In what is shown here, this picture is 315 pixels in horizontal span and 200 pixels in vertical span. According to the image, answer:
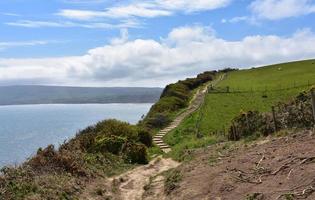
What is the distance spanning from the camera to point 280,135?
2667 cm

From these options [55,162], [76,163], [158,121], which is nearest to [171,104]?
[158,121]

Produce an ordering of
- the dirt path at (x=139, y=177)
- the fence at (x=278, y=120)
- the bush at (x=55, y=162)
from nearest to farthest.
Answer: the dirt path at (x=139, y=177) < the bush at (x=55, y=162) < the fence at (x=278, y=120)

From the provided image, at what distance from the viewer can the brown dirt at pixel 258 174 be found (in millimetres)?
16214

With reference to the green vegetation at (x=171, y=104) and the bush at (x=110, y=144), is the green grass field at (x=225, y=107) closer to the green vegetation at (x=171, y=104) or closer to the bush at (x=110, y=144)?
the green vegetation at (x=171, y=104)

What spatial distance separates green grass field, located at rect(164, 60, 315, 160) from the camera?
1655 inches

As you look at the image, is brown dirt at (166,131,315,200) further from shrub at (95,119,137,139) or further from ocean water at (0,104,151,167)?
shrub at (95,119,137,139)

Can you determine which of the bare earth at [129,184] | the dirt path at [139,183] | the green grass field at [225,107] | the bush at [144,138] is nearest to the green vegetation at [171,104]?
the green grass field at [225,107]

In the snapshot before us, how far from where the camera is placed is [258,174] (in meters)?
18.8

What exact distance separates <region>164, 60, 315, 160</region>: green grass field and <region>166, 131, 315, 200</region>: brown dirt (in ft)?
31.4

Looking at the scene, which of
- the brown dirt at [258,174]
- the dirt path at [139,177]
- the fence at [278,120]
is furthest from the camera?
the fence at [278,120]

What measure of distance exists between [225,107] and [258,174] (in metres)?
38.3

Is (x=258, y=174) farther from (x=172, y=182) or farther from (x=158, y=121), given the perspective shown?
(x=158, y=121)

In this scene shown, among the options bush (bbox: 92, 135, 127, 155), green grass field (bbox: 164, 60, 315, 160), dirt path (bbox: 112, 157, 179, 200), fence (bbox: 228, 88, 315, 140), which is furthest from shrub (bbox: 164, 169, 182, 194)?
bush (bbox: 92, 135, 127, 155)

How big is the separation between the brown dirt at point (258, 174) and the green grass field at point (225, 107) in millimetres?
9567
